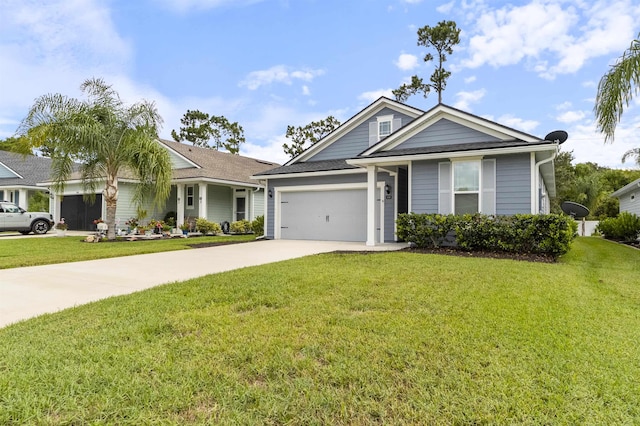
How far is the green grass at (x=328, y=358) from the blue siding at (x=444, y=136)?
7.05 m

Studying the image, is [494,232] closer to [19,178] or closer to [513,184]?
[513,184]

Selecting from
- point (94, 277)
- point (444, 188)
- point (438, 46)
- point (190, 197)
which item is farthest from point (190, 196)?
point (438, 46)

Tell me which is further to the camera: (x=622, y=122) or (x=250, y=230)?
(x=250, y=230)

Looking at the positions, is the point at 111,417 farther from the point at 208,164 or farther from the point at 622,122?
the point at 208,164

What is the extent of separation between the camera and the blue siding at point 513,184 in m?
10.0

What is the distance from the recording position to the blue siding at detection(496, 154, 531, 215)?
32.9 feet

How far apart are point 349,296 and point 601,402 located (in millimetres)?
A: 2889

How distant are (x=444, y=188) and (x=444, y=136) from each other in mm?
1891

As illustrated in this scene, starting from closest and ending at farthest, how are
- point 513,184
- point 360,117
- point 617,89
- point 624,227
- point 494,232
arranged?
point 617,89
point 494,232
point 513,184
point 360,117
point 624,227

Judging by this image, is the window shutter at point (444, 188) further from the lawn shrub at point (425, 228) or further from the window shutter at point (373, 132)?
the window shutter at point (373, 132)

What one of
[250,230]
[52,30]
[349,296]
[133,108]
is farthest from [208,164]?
[349,296]

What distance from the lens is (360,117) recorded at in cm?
1544

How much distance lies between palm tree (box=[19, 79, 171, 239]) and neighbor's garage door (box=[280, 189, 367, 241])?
4990mm

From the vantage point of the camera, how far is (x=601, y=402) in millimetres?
2285
